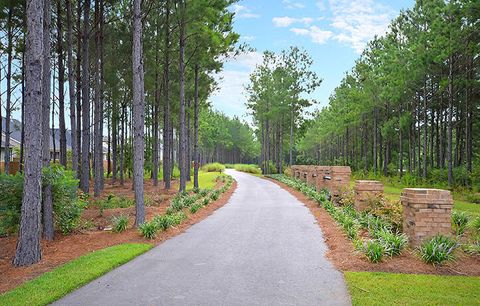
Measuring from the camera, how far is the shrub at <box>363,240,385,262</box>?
7488 mm

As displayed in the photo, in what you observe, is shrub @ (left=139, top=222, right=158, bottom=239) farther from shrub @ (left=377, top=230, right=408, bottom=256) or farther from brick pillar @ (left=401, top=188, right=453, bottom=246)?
brick pillar @ (left=401, top=188, right=453, bottom=246)

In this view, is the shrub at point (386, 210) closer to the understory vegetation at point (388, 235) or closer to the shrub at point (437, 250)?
the understory vegetation at point (388, 235)

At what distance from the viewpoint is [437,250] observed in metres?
7.31

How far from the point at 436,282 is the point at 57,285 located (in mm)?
6048

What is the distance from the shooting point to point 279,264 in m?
7.48

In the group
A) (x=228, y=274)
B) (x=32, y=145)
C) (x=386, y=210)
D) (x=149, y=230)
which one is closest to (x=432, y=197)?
(x=386, y=210)

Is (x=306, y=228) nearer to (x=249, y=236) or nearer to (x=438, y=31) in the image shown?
(x=249, y=236)

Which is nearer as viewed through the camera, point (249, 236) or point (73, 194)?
point (249, 236)

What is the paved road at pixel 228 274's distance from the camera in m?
5.55

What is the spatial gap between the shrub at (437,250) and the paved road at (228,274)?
1830mm

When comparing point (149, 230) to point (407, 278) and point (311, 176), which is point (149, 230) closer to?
point (407, 278)

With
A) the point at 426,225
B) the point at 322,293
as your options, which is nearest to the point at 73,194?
the point at 322,293

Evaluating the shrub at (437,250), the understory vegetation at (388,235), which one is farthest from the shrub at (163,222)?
the shrub at (437,250)

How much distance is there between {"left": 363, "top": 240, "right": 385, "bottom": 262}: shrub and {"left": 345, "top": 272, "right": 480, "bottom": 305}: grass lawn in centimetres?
71
